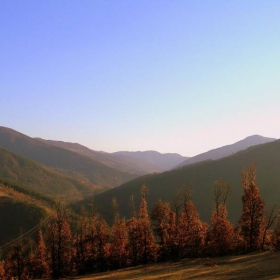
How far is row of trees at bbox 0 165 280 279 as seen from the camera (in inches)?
2618

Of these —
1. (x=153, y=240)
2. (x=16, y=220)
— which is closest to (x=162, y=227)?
(x=153, y=240)

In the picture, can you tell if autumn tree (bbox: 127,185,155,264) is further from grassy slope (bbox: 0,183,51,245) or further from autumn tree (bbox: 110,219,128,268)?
grassy slope (bbox: 0,183,51,245)

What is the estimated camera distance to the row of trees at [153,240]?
66500 millimetres

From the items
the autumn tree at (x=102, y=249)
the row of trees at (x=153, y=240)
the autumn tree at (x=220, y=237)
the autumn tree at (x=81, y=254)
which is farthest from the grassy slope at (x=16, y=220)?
the autumn tree at (x=220, y=237)

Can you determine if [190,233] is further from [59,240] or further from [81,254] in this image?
[59,240]

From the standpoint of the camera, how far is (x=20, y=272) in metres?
75.6

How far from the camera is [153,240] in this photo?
74.9 metres

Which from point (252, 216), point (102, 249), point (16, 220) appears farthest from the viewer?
point (16, 220)

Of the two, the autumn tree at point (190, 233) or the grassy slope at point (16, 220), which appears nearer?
the autumn tree at point (190, 233)

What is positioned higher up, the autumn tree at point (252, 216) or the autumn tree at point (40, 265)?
the autumn tree at point (252, 216)

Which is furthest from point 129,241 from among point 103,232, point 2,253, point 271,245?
point 2,253

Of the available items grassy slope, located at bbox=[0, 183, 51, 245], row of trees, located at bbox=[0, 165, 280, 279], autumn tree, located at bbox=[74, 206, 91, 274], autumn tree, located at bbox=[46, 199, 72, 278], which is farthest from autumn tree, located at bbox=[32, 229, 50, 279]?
grassy slope, located at bbox=[0, 183, 51, 245]

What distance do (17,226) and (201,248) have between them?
486 ft

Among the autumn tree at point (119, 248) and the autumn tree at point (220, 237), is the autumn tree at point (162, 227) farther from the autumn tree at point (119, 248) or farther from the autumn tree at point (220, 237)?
the autumn tree at point (220, 237)
